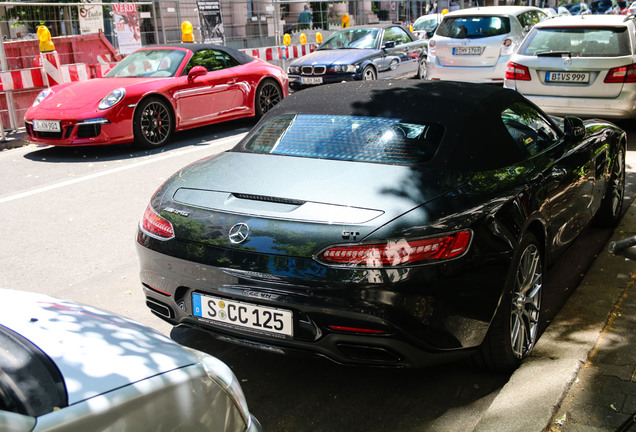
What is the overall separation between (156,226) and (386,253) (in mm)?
1260

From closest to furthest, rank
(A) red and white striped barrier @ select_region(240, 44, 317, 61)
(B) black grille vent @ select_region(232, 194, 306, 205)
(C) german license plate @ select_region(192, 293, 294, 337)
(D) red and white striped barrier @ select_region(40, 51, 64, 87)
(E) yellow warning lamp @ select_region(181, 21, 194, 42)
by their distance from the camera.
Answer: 1. (C) german license plate @ select_region(192, 293, 294, 337)
2. (B) black grille vent @ select_region(232, 194, 306, 205)
3. (D) red and white striped barrier @ select_region(40, 51, 64, 87)
4. (E) yellow warning lamp @ select_region(181, 21, 194, 42)
5. (A) red and white striped barrier @ select_region(240, 44, 317, 61)

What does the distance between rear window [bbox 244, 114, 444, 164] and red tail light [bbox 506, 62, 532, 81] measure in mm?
6431

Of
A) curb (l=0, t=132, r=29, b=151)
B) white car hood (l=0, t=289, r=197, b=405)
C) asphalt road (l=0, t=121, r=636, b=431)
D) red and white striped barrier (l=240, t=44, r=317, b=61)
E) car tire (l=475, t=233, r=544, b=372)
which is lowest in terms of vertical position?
asphalt road (l=0, t=121, r=636, b=431)

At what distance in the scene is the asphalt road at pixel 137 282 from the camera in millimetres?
3535

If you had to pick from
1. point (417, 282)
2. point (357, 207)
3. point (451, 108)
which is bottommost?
point (417, 282)

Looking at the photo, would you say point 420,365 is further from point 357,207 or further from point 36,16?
point 36,16

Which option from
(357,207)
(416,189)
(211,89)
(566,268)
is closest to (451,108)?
(416,189)

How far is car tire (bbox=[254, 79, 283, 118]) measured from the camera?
12.2m

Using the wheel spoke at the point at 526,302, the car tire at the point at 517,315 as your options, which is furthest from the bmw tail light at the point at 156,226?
the wheel spoke at the point at 526,302

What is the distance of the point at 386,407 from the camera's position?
3562 mm

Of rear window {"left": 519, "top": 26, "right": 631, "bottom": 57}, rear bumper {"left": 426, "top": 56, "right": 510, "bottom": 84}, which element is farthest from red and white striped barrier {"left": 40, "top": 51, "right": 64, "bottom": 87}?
rear window {"left": 519, "top": 26, "right": 631, "bottom": 57}

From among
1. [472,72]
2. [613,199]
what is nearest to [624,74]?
[613,199]

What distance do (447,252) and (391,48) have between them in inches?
511

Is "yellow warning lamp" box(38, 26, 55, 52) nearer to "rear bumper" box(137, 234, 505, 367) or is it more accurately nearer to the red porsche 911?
the red porsche 911
